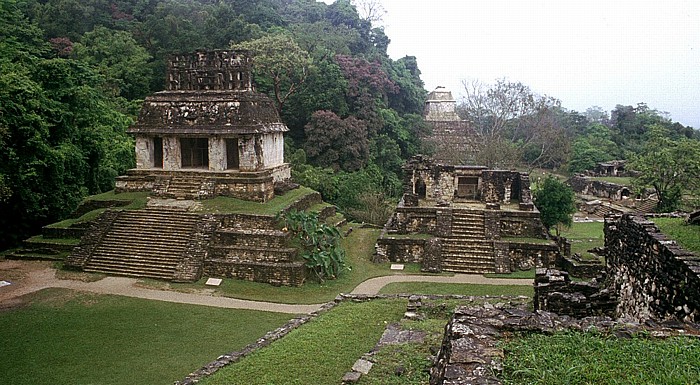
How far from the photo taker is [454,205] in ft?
75.2

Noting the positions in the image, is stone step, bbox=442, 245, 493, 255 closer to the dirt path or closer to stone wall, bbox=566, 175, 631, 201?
the dirt path

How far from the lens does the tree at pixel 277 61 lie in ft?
108

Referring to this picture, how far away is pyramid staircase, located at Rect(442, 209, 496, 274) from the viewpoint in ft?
60.0

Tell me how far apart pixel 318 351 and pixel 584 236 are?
2127 centimetres

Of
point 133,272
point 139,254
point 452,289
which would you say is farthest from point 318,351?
point 139,254

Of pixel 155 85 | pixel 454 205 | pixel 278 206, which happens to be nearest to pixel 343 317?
pixel 278 206

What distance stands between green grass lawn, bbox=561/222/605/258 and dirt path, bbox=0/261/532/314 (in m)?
6.46

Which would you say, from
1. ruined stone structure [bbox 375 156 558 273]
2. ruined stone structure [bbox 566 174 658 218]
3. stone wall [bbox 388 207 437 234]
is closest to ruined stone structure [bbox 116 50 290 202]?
stone wall [bbox 388 207 437 234]

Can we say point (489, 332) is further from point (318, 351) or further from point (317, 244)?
point (317, 244)

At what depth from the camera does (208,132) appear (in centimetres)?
1977

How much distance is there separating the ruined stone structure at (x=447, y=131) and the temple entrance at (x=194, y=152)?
60.4ft

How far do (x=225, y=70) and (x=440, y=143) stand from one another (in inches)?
939

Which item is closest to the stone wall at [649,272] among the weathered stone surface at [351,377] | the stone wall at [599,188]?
the weathered stone surface at [351,377]

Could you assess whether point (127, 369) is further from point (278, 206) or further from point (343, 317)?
point (278, 206)
